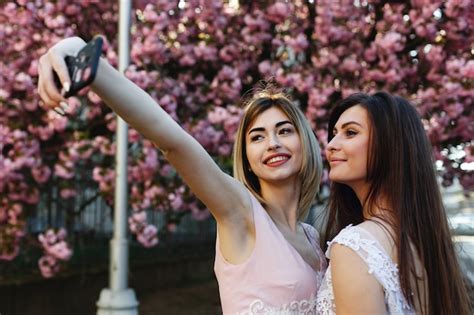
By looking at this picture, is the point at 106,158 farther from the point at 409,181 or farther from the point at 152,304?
the point at 409,181

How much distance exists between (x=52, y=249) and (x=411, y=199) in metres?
4.69

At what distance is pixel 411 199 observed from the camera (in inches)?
64.7

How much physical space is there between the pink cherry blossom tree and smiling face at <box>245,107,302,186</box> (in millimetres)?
3290

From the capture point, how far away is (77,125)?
19.1 ft

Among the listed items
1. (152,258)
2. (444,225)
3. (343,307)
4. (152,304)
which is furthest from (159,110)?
(152,258)

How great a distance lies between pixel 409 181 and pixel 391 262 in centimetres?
26

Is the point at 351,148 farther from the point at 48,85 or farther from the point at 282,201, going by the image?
the point at 48,85

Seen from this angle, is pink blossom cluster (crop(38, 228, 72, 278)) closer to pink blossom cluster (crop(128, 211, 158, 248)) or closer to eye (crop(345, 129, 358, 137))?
pink blossom cluster (crop(128, 211, 158, 248))

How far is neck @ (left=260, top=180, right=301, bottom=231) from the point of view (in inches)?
84.1

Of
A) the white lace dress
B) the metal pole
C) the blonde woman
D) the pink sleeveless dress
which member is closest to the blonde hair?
the blonde woman

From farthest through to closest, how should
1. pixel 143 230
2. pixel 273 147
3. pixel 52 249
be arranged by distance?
pixel 143 230
pixel 52 249
pixel 273 147

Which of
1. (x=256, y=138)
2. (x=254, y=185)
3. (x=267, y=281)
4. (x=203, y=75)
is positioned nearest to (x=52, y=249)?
(x=203, y=75)

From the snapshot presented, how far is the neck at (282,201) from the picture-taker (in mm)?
2137

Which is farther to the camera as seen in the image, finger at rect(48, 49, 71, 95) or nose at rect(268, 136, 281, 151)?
nose at rect(268, 136, 281, 151)
